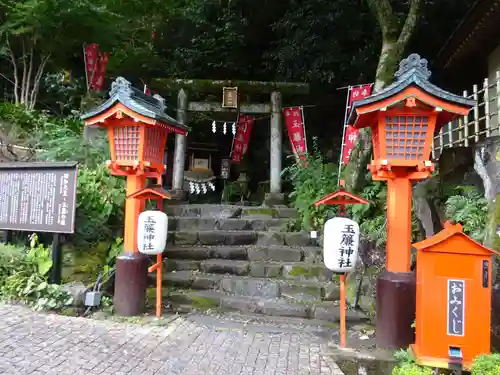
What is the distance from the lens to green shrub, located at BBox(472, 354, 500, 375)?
385 centimetres

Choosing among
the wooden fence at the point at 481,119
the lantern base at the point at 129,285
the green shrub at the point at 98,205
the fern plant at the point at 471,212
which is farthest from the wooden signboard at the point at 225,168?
the fern plant at the point at 471,212

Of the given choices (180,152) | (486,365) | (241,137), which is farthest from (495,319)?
(241,137)

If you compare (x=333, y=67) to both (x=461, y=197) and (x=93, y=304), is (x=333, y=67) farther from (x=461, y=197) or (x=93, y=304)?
(x=93, y=304)

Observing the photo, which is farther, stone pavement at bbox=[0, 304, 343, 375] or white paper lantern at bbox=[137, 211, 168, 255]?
white paper lantern at bbox=[137, 211, 168, 255]

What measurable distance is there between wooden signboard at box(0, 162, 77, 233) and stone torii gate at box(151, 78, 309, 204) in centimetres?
483

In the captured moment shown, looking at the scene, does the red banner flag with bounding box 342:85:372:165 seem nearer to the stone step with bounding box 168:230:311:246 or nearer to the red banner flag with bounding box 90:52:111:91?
the stone step with bounding box 168:230:311:246

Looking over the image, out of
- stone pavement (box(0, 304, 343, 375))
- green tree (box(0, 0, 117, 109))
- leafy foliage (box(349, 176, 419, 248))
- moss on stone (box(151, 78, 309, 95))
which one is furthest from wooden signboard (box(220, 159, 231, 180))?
stone pavement (box(0, 304, 343, 375))

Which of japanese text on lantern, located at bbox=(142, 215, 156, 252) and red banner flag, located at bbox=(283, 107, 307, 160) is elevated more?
red banner flag, located at bbox=(283, 107, 307, 160)

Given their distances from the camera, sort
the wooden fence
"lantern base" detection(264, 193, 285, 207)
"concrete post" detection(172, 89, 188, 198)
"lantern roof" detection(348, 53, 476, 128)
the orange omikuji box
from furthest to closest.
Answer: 1. "concrete post" detection(172, 89, 188, 198)
2. "lantern base" detection(264, 193, 285, 207)
3. the wooden fence
4. "lantern roof" detection(348, 53, 476, 128)
5. the orange omikuji box

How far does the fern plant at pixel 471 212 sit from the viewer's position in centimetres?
555

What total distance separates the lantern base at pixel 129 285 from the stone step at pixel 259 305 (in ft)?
2.69

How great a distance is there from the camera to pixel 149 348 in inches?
195

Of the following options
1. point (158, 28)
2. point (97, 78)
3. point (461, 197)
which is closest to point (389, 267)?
point (461, 197)

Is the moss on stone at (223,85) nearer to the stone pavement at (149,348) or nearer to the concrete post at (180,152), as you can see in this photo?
the concrete post at (180,152)
